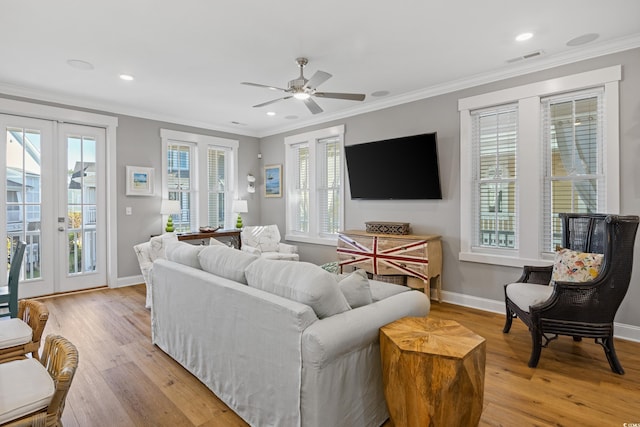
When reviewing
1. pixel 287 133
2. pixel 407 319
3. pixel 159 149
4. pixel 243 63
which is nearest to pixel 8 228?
pixel 159 149

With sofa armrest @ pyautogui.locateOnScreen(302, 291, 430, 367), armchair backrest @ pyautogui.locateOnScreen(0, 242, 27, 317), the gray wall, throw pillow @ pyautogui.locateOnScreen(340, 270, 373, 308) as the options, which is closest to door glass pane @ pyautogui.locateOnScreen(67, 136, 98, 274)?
armchair backrest @ pyautogui.locateOnScreen(0, 242, 27, 317)

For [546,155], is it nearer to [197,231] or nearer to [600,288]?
[600,288]

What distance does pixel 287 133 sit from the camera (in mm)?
6234

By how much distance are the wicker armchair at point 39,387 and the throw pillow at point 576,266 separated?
323cm

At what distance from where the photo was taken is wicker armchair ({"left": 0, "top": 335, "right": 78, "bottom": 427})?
1.16 m

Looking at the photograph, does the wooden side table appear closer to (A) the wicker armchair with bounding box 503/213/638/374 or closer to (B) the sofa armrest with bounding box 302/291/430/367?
(B) the sofa armrest with bounding box 302/291/430/367

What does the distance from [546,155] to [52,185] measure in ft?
19.9

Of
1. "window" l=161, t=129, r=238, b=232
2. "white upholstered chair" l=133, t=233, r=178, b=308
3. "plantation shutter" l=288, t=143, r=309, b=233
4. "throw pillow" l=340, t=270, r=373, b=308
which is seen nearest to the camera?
"throw pillow" l=340, t=270, r=373, b=308

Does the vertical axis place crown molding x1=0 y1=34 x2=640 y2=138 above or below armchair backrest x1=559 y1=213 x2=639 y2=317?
above

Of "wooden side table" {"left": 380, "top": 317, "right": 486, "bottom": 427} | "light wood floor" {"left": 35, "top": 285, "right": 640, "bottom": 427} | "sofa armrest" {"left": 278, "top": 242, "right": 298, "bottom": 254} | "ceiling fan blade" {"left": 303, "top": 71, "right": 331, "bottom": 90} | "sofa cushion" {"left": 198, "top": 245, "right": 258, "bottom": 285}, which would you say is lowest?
"light wood floor" {"left": 35, "top": 285, "right": 640, "bottom": 427}

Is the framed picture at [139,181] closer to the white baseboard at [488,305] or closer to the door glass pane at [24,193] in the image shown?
the door glass pane at [24,193]

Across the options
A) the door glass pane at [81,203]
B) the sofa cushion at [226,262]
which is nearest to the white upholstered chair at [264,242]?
the door glass pane at [81,203]

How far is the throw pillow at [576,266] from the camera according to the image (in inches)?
104

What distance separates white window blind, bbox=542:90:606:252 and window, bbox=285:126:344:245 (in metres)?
2.73
